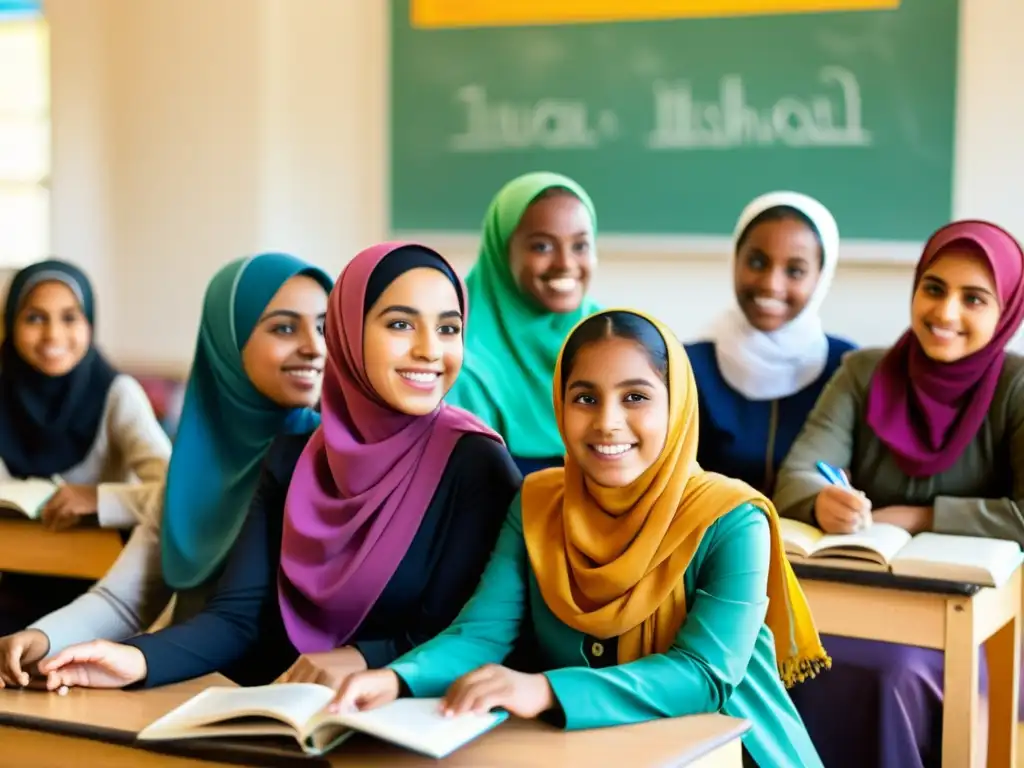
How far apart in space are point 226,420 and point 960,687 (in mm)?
1335

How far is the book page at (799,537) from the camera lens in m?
2.32

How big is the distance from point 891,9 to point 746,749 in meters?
3.12

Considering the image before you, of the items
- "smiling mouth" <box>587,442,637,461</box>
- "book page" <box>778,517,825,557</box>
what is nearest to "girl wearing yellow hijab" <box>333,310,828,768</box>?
"smiling mouth" <box>587,442,637,461</box>

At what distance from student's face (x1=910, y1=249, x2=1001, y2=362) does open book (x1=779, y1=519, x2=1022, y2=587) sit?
1.31 ft

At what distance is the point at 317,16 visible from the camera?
5137mm

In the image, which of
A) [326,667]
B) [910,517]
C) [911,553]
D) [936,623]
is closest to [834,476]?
[910,517]

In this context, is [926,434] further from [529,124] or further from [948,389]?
[529,124]

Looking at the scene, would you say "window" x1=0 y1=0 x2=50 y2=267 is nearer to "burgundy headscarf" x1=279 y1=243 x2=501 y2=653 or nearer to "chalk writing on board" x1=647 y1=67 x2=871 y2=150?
"chalk writing on board" x1=647 y1=67 x2=871 y2=150

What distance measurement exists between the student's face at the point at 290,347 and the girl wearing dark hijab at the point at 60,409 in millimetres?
668

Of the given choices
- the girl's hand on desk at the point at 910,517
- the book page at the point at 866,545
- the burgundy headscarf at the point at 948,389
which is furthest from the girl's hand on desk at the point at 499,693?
the burgundy headscarf at the point at 948,389

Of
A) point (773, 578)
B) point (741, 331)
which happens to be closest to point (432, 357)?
point (773, 578)

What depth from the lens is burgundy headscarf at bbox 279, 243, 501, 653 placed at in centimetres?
188

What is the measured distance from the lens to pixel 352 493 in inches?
75.6

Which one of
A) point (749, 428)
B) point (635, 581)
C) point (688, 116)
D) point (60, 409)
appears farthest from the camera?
point (688, 116)
